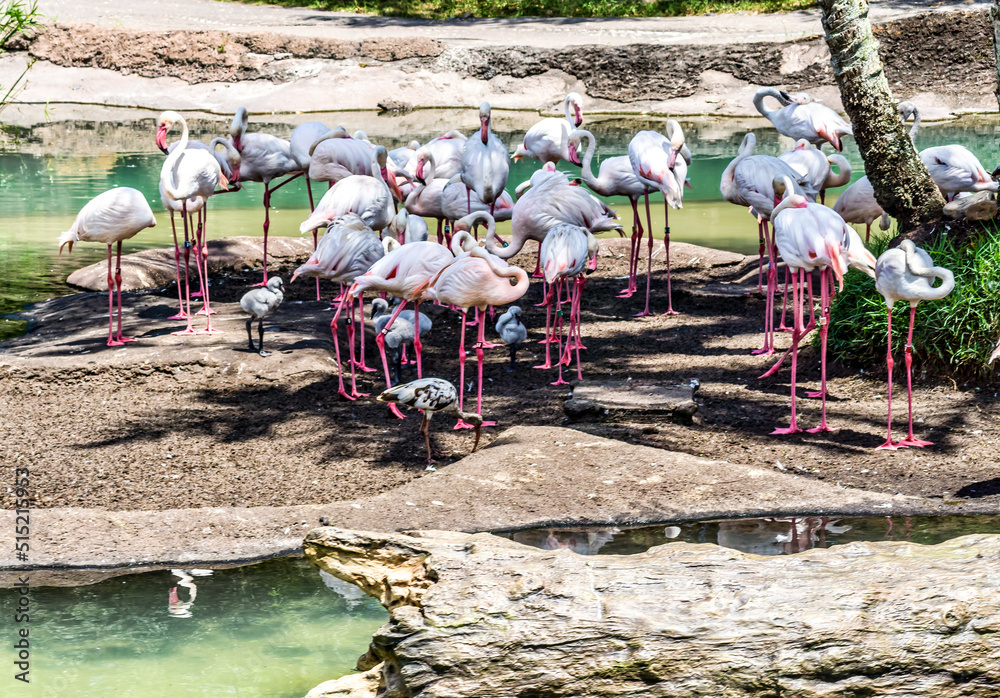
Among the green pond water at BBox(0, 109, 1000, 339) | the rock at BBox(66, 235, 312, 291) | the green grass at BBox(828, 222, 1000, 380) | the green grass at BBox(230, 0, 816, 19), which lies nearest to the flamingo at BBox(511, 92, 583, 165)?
the green pond water at BBox(0, 109, 1000, 339)

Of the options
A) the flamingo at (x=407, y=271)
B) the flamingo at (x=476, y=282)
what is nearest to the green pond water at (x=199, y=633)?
the flamingo at (x=476, y=282)

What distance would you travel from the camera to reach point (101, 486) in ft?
17.6

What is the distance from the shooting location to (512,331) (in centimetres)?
719

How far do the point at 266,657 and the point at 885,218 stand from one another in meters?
6.19

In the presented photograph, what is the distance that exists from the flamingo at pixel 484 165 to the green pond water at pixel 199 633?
4.80m

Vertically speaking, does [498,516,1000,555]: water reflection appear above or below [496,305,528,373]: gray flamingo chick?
below

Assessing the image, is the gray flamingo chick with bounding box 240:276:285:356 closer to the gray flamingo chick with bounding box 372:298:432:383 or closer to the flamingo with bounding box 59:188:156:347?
the gray flamingo chick with bounding box 372:298:432:383

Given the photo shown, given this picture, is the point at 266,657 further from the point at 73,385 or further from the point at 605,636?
the point at 73,385

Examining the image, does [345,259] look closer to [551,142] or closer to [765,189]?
[765,189]

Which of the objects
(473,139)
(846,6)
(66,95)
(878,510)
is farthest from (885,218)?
(66,95)

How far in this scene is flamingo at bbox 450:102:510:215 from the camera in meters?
8.78
